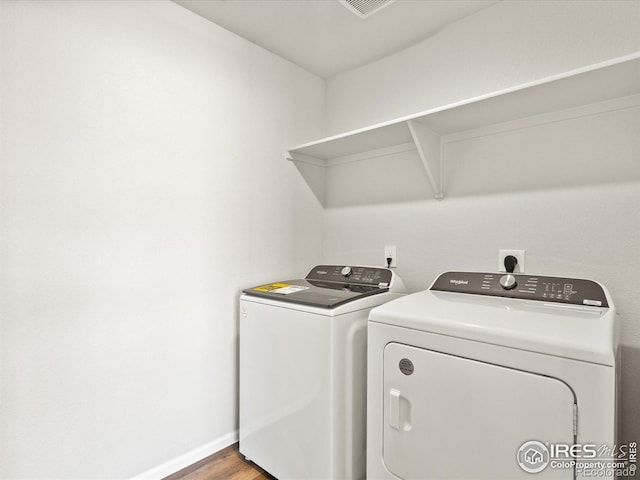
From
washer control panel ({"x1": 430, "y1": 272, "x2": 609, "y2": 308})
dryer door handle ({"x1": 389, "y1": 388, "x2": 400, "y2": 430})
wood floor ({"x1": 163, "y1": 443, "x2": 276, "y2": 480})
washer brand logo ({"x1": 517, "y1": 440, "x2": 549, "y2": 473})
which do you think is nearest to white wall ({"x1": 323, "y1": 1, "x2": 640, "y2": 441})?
washer control panel ({"x1": 430, "y1": 272, "x2": 609, "y2": 308})

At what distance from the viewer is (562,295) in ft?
4.41

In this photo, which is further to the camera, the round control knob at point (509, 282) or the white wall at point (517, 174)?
the round control knob at point (509, 282)

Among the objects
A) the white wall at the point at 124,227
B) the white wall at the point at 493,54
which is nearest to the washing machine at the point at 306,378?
the white wall at the point at 124,227

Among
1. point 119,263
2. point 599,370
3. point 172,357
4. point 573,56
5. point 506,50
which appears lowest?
point 172,357

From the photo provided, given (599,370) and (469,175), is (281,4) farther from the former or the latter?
(599,370)

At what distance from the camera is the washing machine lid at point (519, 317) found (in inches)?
35.9

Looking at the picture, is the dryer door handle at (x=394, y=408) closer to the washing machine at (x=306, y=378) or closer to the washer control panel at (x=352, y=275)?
the washing machine at (x=306, y=378)

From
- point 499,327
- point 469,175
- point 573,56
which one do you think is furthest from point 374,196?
point 499,327

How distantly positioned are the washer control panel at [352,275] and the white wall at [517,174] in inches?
9.6

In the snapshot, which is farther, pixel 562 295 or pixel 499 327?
pixel 562 295

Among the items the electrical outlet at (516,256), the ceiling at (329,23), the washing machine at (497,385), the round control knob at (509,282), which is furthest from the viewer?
the ceiling at (329,23)

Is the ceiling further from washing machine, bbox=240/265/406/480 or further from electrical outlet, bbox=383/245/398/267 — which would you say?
washing machine, bbox=240/265/406/480

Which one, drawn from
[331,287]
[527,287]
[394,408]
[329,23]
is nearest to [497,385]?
[394,408]

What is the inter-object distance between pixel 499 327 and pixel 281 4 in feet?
5.89
